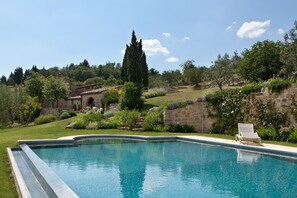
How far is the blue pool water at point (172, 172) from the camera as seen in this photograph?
20.7 feet

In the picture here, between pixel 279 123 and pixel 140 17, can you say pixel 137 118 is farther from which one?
pixel 279 123

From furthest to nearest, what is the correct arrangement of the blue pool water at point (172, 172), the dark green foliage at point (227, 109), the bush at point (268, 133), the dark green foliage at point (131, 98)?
1. the dark green foliage at point (131, 98)
2. the dark green foliage at point (227, 109)
3. the bush at point (268, 133)
4. the blue pool water at point (172, 172)

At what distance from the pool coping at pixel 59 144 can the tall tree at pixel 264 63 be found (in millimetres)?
21792

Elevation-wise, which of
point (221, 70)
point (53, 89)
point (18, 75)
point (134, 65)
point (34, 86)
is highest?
point (18, 75)

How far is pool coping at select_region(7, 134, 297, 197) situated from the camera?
5191mm

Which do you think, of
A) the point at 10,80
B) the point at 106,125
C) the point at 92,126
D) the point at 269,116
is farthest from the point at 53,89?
the point at 10,80

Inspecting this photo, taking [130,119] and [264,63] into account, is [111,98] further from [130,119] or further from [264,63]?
[264,63]

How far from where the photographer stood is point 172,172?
26.7 feet

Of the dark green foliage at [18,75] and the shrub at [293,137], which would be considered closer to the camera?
the shrub at [293,137]

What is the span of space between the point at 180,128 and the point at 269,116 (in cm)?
556

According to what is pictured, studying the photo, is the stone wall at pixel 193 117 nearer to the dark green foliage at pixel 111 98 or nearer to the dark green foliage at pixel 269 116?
the dark green foliage at pixel 269 116

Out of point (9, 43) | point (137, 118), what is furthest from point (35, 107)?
point (137, 118)

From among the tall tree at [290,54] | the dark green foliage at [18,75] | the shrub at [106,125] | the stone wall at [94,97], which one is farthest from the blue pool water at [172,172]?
the dark green foliage at [18,75]

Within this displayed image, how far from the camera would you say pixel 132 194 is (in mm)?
6160
